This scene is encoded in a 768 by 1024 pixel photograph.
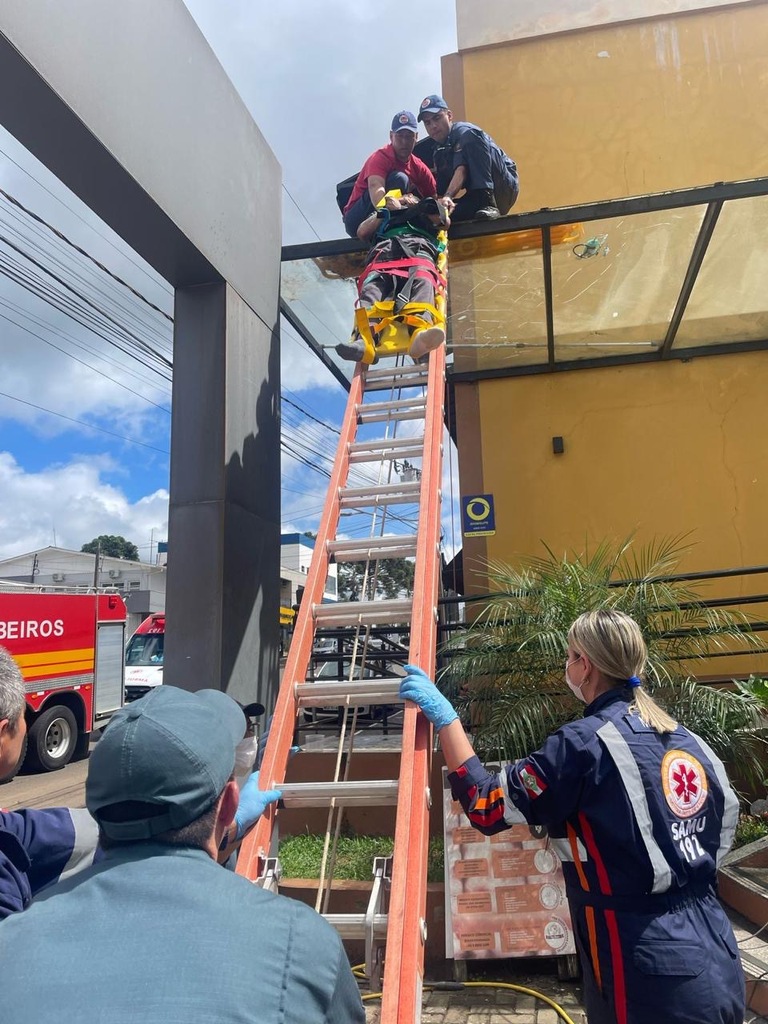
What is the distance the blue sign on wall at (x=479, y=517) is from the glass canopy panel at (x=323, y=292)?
2072mm

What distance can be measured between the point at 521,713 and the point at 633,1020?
257 cm

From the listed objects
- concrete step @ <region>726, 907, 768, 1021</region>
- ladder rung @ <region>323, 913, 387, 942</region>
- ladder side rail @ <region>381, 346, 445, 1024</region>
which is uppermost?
ladder side rail @ <region>381, 346, 445, 1024</region>

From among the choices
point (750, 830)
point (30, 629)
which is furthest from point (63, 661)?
point (750, 830)

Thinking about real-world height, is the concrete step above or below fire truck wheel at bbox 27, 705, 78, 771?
above

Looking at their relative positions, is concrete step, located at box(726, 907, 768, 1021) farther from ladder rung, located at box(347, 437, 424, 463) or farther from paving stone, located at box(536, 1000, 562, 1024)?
ladder rung, located at box(347, 437, 424, 463)

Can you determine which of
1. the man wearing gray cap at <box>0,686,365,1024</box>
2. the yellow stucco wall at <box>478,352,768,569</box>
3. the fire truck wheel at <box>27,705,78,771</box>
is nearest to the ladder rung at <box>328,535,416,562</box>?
the man wearing gray cap at <box>0,686,365,1024</box>

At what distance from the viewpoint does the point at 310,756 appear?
547cm

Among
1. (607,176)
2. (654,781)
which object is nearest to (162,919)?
(654,781)

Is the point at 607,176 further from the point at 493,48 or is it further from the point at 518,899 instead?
the point at 518,899

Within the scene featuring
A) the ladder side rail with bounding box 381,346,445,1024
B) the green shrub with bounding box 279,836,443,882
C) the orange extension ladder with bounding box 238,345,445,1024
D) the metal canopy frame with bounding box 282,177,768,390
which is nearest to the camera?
the ladder side rail with bounding box 381,346,445,1024

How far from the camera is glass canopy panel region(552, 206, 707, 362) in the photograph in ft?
19.1

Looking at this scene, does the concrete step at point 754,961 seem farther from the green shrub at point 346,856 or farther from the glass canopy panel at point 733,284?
the glass canopy panel at point 733,284

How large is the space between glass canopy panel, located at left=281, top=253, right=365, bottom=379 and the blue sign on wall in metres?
2.07

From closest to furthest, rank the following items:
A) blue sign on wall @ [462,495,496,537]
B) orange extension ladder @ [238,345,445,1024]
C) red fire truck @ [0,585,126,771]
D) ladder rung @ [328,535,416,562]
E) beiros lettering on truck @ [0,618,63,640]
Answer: orange extension ladder @ [238,345,445,1024]
ladder rung @ [328,535,416,562]
blue sign on wall @ [462,495,496,537]
beiros lettering on truck @ [0,618,63,640]
red fire truck @ [0,585,126,771]
